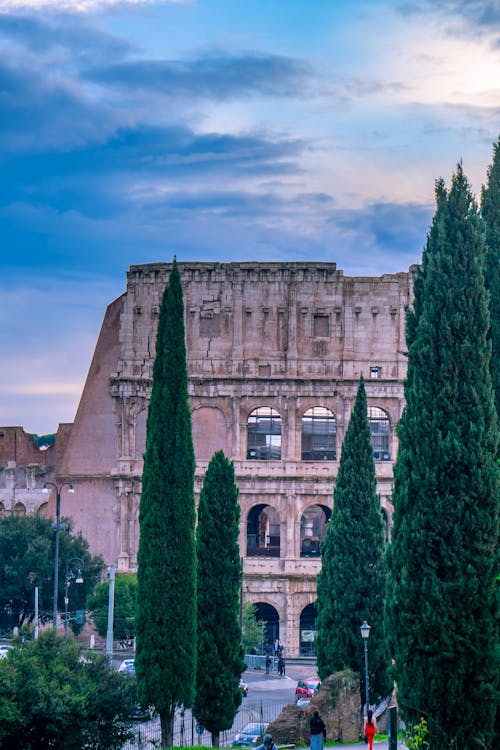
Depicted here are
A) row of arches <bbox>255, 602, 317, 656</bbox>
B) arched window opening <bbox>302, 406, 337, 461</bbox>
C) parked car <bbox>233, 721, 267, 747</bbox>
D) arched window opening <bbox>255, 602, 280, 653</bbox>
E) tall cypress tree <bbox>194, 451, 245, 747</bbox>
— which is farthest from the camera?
arched window opening <bbox>302, 406, 337, 461</bbox>

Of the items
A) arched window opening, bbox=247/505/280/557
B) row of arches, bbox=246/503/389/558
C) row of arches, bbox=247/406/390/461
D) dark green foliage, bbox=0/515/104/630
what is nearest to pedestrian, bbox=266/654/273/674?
row of arches, bbox=246/503/389/558

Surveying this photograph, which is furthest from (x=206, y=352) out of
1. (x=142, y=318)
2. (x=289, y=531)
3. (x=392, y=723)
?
(x=392, y=723)

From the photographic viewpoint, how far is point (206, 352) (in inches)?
2442

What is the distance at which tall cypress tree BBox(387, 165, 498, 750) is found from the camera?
2169cm

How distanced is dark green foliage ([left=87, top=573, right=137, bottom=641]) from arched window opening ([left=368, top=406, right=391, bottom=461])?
11.9 m

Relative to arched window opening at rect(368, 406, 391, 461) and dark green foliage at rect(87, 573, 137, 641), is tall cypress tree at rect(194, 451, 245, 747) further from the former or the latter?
arched window opening at rect(368, 406, 391, 461)

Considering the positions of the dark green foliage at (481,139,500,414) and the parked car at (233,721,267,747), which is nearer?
the dark green foliage at (481,139,500,414)

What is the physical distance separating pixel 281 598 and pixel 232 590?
28604 mm

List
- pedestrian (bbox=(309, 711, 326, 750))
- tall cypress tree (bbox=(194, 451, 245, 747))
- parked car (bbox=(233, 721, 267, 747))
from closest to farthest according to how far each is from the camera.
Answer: pedestrian (bbox=(309, 711, 326, 750)), tall cypress tree (bbox=(194, 451, 245, 747)), parked car (bbox=(233, 721, 267, 747))

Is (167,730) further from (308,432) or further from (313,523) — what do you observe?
(313,523)

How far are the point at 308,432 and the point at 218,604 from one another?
30.7 meters

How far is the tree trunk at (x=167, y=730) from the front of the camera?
92.2 ft

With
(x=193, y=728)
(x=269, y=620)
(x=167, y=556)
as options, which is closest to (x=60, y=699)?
(x=167, y=556)

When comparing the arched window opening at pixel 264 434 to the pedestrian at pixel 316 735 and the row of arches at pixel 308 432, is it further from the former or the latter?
the pedestrian at pixel 316 735
